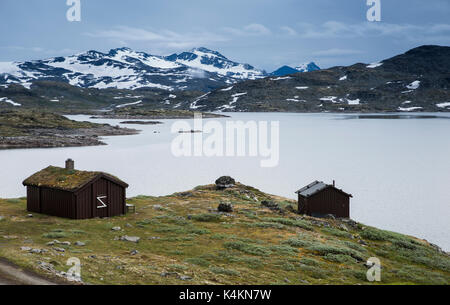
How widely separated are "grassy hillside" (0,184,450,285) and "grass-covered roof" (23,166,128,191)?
8.28ft

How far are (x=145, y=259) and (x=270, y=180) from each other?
42.5 m

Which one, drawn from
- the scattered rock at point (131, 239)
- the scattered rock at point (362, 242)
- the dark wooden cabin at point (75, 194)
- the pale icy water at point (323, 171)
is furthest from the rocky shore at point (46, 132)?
the scattered rock at point (362, 242)

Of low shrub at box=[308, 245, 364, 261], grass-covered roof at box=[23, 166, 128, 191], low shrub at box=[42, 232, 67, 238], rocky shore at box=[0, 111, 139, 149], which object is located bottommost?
low shrub at box=[308, 245, 364, 261]

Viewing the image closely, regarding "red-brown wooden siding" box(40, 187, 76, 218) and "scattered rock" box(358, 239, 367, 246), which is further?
"red-brown wooden siding" box(40, 187, 76, 218)

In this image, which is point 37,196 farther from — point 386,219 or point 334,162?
point 334,162

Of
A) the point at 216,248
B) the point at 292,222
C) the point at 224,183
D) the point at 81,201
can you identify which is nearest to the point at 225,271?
the point at 216,248

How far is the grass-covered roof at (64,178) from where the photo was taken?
30625 mm

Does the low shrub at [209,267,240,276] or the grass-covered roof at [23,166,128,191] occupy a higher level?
the grass-covered roof at [23,166,128,191]

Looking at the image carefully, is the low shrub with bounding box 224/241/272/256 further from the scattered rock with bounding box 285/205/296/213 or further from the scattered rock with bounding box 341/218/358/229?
the scattered rock with bounding box 285/205/296/213

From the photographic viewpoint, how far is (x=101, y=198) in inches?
1249

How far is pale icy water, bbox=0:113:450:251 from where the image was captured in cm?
4288

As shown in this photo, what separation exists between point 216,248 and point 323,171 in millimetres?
46416

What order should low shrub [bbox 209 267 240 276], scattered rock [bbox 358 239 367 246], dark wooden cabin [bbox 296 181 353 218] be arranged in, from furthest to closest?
dark wooden cabin [bbox 296 181 353 218] < scattered rock [bbox 358 239 367 246] < low shrub [bbox 209 267 240 276]

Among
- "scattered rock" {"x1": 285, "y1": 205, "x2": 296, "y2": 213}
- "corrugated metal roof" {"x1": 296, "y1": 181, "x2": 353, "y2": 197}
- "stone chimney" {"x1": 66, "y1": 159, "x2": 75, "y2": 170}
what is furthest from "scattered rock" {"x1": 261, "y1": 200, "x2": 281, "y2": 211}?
"stone chimney" {"x1": 66, "y1": 159, "x2": 75, "y2": 170}
